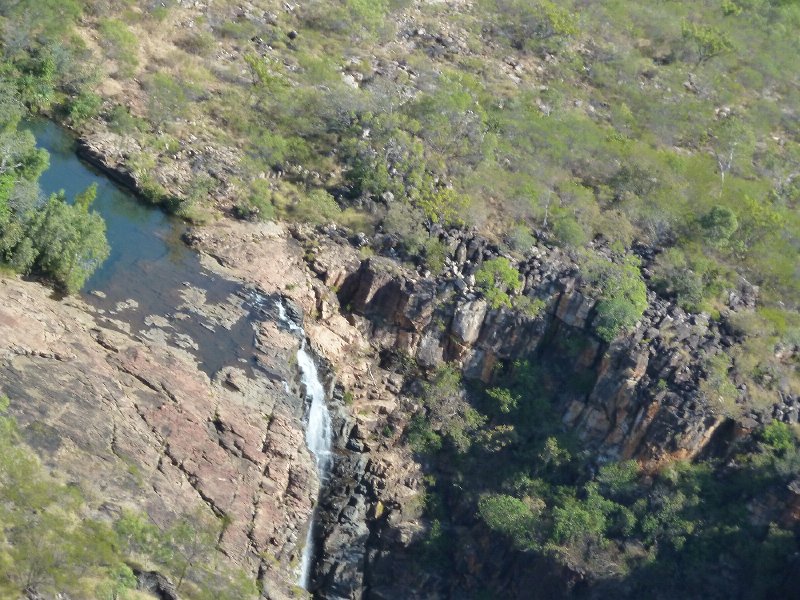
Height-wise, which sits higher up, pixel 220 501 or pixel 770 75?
pixel 770 75

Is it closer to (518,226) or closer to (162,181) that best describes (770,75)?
(518,226)

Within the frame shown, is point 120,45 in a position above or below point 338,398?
above

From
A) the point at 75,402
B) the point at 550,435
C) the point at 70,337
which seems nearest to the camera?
the point at 75,402

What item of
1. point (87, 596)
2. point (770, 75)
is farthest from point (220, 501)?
point (770, 75)

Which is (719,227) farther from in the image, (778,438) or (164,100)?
(164,100)

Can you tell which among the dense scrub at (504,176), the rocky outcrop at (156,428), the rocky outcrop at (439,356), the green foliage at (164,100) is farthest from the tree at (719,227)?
the green foliage at (164,100)

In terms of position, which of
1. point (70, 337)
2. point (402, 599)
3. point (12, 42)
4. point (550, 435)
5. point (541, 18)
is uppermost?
point (541, 18)

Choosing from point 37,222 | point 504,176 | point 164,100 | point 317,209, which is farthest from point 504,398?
point 164,100
